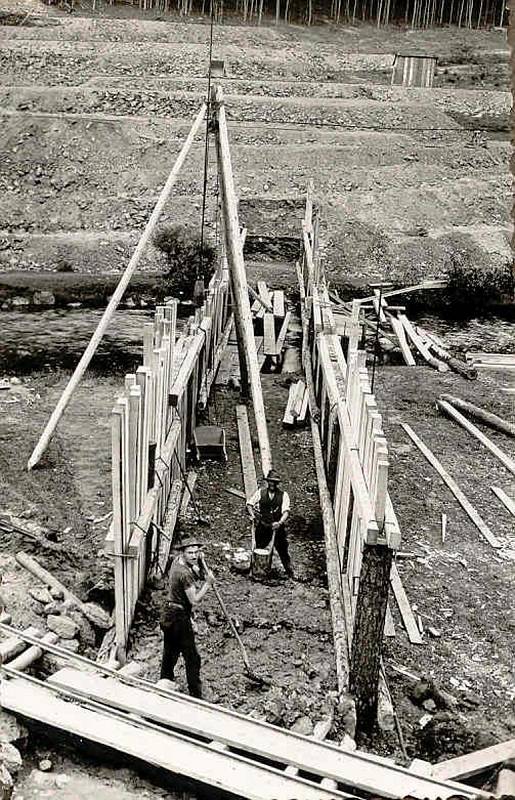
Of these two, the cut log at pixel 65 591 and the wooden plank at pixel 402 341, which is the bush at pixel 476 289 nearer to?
the wooden plank at pixel 402 341

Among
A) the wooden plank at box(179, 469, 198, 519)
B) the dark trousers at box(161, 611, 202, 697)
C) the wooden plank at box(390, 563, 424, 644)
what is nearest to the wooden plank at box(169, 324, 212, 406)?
the wooden plank at box(179, 469, 198, 519)

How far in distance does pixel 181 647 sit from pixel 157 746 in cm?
131

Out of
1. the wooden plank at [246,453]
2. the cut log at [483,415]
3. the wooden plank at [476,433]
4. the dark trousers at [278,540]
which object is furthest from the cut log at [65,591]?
the cut log at [483,415]

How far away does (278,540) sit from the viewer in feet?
29.3

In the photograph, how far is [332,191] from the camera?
1247 inches

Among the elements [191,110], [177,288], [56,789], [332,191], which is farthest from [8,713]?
[191,110]

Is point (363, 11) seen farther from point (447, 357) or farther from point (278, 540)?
point (278, 540)

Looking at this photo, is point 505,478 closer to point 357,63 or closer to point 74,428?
point 74,428

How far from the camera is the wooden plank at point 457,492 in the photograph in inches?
407

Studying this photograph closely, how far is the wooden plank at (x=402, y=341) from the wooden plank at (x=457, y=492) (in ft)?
14.1

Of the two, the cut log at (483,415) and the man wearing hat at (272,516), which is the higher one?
the man wearing hat at (272,516)

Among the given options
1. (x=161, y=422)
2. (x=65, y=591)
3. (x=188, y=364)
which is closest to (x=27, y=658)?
(x=65, y=591)

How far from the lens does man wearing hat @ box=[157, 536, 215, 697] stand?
6715 millimetres

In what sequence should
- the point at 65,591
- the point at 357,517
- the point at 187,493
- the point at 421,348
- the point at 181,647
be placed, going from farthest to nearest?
1. the point at 421,348
2. the point at 187,493
3. the point at 65,591
4. the point at 357,517
5. the point at 181,647
